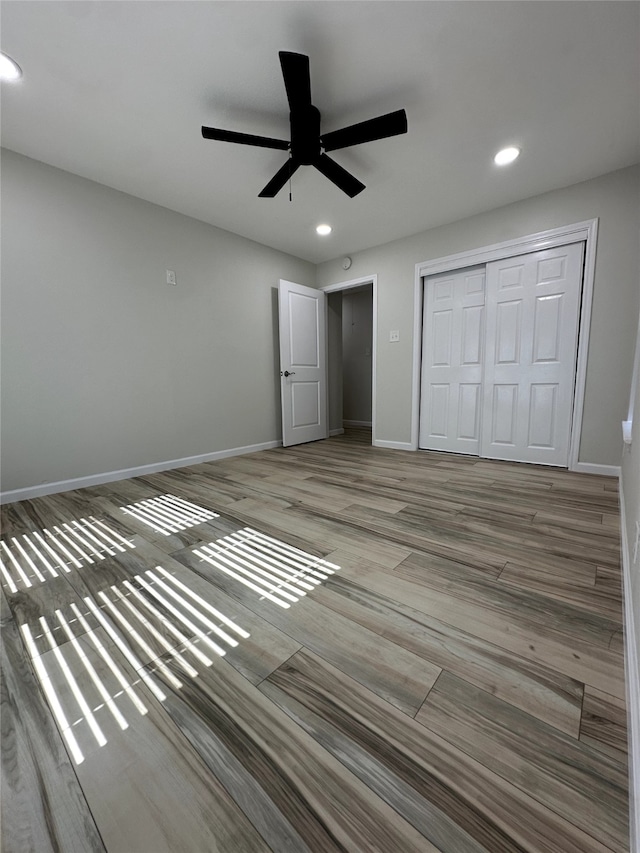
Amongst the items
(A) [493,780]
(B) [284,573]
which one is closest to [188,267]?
(B) [284,573]

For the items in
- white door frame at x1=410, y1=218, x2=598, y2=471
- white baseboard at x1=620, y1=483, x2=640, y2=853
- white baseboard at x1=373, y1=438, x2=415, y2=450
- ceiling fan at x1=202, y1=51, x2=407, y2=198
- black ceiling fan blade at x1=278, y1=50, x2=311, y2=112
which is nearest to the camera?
white baseboard at x1=620, y1=483, x2=640, y2=853

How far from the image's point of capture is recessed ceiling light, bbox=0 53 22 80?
1.66 metres

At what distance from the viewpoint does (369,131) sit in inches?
72.7

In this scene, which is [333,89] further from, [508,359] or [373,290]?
[508,359]

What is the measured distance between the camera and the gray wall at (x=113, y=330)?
2.38 meters

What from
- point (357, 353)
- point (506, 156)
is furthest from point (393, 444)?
point (506, 156)

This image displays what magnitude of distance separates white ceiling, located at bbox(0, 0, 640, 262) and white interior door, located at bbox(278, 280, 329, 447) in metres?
1.40

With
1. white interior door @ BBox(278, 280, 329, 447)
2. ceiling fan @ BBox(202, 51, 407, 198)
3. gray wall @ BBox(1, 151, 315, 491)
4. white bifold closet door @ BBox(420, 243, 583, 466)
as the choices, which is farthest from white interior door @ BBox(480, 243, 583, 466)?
gray wall @ BBox(1, 151, 315, 491)

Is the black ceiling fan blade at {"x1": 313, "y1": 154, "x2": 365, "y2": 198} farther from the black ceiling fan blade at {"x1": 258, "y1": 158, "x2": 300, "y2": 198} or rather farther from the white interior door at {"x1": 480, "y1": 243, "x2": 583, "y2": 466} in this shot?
the white interior door at {"x1": 480, "y1": 243, "x2": 583, "y2": 466}

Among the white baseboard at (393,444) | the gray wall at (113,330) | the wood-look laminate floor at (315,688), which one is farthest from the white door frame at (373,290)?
the wood-look laminate floor at (315,688)

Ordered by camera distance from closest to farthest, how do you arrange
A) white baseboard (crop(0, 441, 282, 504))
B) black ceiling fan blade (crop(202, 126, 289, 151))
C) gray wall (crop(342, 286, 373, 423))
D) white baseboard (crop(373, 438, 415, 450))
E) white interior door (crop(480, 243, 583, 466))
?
1. black ceiling fan blade (crop(202, 126, 289, 151))
2. white baseboard (crop(0, 441, 282, 504))
3. white interior door (crop(480, 243, 583, 466))
4. white baseboard (crop(373, 438, 415, 450))
5. gray wall (crop(342, 286, 373, 423))

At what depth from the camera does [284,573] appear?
1.46 metres

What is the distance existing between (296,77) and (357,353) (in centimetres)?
474

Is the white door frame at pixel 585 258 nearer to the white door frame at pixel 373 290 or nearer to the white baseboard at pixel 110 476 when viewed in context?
the white door frame at pixel 373 290
